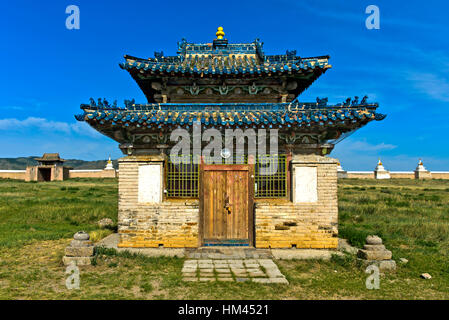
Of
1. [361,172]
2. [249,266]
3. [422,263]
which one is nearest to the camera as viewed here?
[249,266]

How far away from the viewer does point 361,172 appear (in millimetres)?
Result: 58000

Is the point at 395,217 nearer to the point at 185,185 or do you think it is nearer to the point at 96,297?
the point at 185,185

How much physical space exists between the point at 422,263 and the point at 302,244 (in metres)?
3.03

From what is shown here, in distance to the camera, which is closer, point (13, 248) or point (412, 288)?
point (412, 288)

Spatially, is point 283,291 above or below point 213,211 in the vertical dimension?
below

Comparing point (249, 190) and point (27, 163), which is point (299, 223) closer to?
point (249, 190)

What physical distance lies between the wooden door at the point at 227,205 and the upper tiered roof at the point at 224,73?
264 centimetres

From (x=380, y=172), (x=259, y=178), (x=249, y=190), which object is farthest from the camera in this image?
(x=380, y=172)

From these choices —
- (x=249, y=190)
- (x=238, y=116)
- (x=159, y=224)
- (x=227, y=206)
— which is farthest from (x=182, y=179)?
(x=238, y=116)

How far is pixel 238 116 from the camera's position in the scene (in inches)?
363

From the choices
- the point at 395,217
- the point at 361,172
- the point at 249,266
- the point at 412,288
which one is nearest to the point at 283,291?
the point at 249,266

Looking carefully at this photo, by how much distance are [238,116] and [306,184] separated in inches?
111

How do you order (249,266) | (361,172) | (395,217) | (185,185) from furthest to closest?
(361,172) → (395,217) → (185,185) → (249,266)

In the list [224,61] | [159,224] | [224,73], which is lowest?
[159,224]
